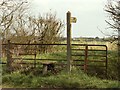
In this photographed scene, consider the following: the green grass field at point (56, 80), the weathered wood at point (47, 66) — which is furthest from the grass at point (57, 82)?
the weathered wood at point (47, 66)

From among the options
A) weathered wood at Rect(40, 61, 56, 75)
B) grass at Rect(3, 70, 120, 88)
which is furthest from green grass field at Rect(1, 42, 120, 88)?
weathered wood at Rect(40, 61, 56, 75)

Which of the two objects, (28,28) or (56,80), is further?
(28,28)

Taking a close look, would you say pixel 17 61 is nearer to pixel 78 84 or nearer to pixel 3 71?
pixel 3 71

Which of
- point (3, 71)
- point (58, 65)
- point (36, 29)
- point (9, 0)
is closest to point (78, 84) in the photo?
point (58, 65)

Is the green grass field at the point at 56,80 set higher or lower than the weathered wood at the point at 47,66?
lower

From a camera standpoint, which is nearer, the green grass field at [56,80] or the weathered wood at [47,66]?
the green grass field at [56,80]

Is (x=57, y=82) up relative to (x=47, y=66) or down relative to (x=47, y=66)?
down

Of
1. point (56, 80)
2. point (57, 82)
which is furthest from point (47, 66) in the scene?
point (57, 82)

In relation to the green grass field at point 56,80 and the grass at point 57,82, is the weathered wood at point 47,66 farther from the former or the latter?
the grass at point 57,82

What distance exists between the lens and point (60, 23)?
83.6ft

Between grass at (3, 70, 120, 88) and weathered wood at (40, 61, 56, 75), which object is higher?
weathered wood at (40, 61, 56, 75)

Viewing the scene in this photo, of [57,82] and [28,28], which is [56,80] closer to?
[57,82]

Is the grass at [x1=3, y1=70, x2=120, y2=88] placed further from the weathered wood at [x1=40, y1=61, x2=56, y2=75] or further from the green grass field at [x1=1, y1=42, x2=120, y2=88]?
the weathered wood at [x1=40, y1=61, x2=56, y2=75]

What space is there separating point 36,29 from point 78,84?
15373mm
